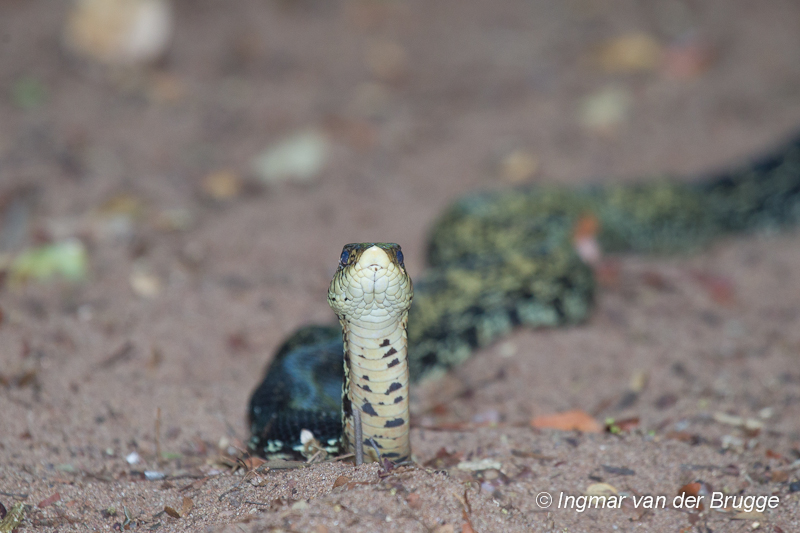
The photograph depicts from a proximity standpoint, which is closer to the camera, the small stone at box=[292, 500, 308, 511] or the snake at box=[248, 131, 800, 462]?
the small stone at box=[292, 500, 308, 511]

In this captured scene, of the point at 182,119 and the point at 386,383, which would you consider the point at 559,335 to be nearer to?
the point at 386,383

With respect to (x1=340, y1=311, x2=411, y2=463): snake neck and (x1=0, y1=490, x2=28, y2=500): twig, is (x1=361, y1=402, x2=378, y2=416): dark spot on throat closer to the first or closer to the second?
(x1=340, y1=311, x2=411, y2=463): snake neck

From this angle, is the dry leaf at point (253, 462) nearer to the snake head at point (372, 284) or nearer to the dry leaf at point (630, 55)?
the snake head at point (372, 284)

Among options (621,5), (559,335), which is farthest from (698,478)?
(621,5)

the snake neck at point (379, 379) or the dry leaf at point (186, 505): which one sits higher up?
the snake neck at point (379, 379)

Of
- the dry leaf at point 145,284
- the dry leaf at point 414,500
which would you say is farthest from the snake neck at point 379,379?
the dry leaf at point 145,284

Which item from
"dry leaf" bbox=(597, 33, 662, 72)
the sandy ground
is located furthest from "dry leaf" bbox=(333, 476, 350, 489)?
"dry leaf" bbox=(597, 33, 662, 72)

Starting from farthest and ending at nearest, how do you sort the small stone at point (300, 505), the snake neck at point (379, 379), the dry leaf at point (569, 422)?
the dry leaf at point (569, 422), the snake neck at point (379, 379), the small stone at point (300, 505)
